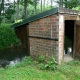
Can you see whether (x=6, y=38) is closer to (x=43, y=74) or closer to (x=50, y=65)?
(x=50, y=65)

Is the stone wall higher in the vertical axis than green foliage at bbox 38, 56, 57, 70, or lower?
higher

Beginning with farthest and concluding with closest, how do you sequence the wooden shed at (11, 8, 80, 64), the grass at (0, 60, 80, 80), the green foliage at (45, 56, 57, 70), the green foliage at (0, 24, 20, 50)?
the green foliage at (0, 24, 20, 50)
the wooden shed at (11, 8, 80, 64)
the green foliage at (45, 56, 57, 70)
the grass at (0, 60, 80, 80)

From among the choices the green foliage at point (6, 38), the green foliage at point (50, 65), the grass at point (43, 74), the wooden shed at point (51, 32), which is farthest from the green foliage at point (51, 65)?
the green foliage at point (6, 38)

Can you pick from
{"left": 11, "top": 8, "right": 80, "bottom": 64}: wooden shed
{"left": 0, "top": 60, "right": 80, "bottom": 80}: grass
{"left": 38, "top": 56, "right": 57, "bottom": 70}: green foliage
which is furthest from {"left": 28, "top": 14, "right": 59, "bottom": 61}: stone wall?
{"left": 0, "top": 60, "right": 80, "bottom": 80}: grass

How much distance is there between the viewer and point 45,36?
22.2 ft

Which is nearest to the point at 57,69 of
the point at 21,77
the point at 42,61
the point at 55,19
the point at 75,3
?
the point at 42,61

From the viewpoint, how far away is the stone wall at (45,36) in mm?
6309

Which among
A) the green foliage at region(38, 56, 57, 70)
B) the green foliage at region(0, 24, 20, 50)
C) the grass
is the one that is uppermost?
the green foliage at region(0, 24, 20, 50)

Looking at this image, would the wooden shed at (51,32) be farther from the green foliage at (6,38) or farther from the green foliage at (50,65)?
the green foliage at (6,38)

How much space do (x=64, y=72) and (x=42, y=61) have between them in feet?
4.49

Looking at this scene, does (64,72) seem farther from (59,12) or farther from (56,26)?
(59,12)

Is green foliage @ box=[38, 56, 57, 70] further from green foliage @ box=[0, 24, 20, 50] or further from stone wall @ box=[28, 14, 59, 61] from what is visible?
green foliage @ box=[0, 24, 20, 50]

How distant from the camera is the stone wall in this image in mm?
6309

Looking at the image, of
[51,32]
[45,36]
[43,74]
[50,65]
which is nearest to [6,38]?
[45,36]
